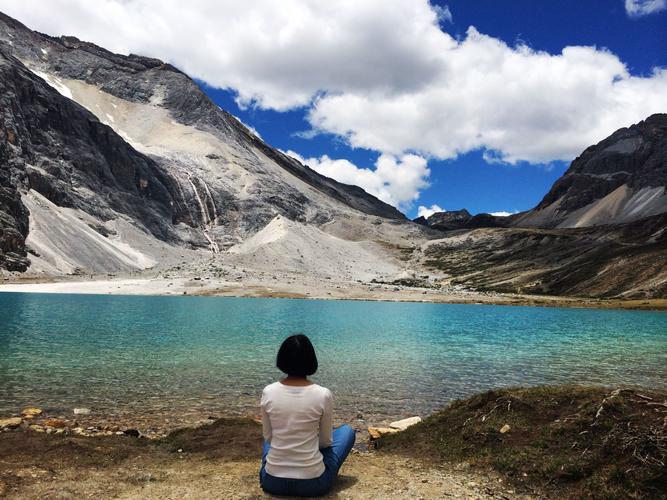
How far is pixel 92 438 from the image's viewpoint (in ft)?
42.5

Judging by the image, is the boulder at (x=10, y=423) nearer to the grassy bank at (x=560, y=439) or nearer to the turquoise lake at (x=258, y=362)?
the turquoise lake at (x=258, y=362)

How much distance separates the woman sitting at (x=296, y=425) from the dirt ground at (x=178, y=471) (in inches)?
25.5

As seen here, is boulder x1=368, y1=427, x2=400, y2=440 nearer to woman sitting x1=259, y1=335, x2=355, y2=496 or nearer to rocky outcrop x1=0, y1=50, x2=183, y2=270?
woman sitting x1=259, y1=335, x2=355, y2=496

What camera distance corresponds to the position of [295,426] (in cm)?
779

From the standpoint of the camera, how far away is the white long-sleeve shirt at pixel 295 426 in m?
7.77

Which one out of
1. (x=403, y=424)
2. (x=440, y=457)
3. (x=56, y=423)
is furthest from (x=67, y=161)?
(x=440, y=457)

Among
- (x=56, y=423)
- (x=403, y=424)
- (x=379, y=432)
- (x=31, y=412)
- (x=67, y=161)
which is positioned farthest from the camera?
(x=67, y=161)

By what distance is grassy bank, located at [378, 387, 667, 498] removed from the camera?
8.66m

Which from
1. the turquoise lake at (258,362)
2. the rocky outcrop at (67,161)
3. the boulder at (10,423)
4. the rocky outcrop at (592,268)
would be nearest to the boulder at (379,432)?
the turquoise lake at (258,362)

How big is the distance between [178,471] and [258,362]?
17.8 m

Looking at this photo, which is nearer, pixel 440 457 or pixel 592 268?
pixel 440 457

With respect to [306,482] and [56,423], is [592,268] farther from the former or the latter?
[306,482]

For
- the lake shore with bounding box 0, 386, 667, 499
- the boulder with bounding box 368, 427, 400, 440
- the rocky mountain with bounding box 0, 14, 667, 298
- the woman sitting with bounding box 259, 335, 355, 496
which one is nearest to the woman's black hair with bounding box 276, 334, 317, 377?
the woman sitting with bounding box 259, 335, 355, 496

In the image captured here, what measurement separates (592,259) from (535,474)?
169 m
